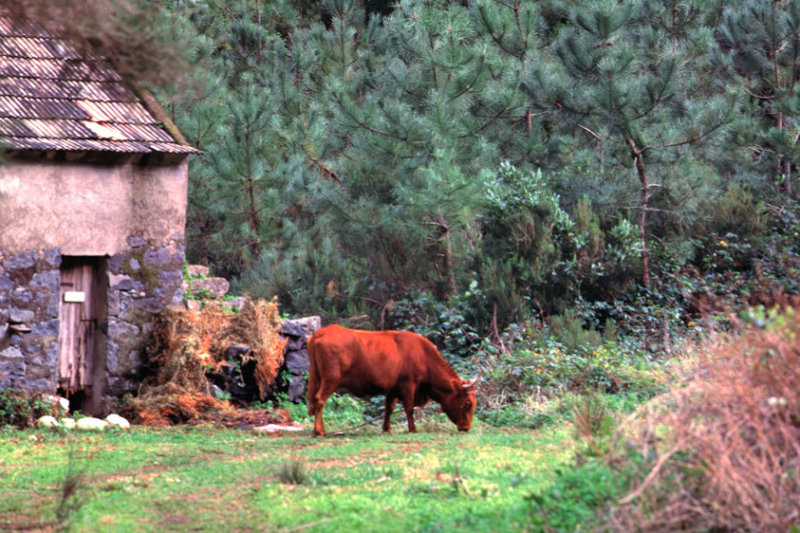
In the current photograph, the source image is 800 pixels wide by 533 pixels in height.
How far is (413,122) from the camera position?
824 inches

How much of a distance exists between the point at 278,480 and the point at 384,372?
12.5 feet

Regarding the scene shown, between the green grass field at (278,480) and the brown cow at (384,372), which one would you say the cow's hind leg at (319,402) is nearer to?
the brown cow at (384,372)

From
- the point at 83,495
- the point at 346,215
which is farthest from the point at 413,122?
the point at 83,495

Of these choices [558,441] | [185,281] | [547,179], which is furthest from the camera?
[547,179]

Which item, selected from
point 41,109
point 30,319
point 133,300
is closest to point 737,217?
point 133,300

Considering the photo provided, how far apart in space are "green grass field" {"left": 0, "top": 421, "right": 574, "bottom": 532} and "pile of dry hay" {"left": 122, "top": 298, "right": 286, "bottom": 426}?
1650 mm

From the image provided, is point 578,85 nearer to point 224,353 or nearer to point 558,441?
point 224,353

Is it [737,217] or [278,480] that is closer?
[278,480]

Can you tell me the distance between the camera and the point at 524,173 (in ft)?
71.0

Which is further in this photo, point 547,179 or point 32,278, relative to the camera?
point 547,179

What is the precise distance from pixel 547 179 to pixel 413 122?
3.11 meters

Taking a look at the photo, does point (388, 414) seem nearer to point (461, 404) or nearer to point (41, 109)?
point (461, 404)

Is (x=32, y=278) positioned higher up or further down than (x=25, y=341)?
higher up

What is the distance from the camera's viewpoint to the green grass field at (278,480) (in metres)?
7.20
